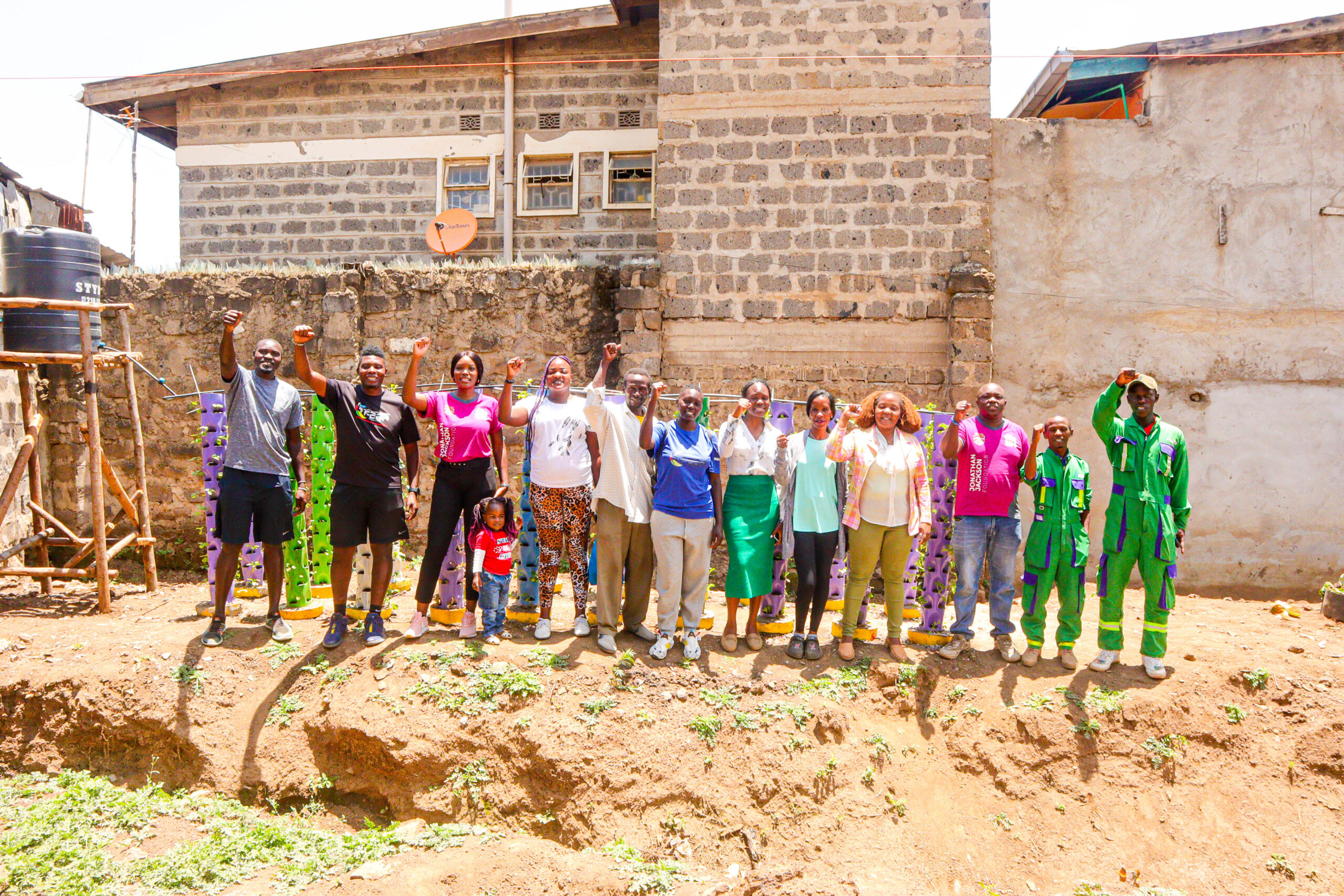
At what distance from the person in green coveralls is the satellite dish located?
8043 mm

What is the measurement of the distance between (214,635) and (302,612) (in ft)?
1.90

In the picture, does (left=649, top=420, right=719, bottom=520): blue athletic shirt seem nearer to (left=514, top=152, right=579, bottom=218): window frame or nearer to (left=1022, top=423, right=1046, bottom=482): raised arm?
(left=1022, top=423, right=1046, bottom=482): raised arm

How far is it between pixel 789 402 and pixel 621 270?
9.95ft

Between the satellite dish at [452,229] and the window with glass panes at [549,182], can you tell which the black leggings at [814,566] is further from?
the window with glass panes at [549,182]

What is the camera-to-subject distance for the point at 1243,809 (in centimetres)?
503

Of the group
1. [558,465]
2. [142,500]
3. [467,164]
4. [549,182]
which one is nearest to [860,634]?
[558,465]

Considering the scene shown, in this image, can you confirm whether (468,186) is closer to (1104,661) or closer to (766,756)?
(766,756)

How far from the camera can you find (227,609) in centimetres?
615

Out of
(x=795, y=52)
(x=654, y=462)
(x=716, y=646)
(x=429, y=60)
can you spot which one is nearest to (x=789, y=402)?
(x=654, y=462)

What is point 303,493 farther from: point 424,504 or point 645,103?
point 645,103

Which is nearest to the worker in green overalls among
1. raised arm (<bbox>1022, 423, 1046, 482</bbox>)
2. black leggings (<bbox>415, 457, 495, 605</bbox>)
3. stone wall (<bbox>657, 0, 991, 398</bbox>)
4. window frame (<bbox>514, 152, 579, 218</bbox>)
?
raised arm (<bbox>1022, 423, 1046, 482</bbox>)

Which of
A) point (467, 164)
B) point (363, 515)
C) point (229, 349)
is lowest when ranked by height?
point (363, 515)

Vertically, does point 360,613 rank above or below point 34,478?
below

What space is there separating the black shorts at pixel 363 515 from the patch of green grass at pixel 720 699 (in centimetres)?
215
